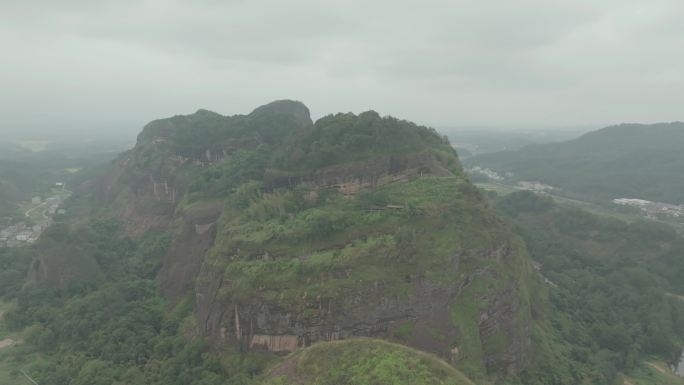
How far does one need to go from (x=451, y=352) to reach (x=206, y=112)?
68.3 meters

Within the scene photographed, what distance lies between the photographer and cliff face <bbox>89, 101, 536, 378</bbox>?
2652 cm

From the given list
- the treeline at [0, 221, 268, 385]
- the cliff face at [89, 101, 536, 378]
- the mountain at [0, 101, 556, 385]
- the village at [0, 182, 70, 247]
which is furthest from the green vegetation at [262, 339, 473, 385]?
the village at [0, 182, 70, 247]

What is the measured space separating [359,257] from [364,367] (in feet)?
46.1

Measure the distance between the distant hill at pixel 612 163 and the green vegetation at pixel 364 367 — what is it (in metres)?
110

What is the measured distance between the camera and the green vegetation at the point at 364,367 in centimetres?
1365

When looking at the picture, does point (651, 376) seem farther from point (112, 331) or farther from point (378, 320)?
point (112, 331)

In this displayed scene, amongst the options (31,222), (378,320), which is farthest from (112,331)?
(31,222)

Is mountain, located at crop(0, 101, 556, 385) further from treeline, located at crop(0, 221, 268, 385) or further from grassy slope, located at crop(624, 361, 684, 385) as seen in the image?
grassy slope, located at crop(624, 361, 684, 385)

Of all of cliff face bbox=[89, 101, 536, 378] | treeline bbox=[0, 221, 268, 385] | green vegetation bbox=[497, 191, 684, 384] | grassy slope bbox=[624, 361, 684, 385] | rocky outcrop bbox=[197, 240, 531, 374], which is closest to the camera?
rocky outcrop bbox=[197, 240, 531, 374]

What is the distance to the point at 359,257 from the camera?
2806 centimetres

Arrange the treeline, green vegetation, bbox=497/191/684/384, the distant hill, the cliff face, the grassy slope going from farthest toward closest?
the distant hill → green vegetation, bbox=497/191/684/384 → the grassy slope → the treeline → the cliff face

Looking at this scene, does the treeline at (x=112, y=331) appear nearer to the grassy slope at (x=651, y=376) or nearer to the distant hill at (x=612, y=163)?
the grassy slope at (x=651, y=376)

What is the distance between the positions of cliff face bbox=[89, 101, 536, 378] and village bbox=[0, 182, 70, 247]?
40972mm

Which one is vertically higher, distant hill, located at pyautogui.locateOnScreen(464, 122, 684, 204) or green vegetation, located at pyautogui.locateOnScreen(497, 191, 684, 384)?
distant hill, located at pyautogui.locateOnScreen(464, 122, 684, 204)
